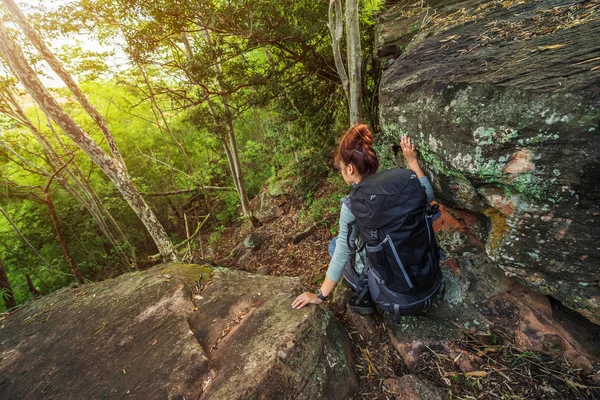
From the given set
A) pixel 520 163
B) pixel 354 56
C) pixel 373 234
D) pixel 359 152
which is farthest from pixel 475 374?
pixel 354 56

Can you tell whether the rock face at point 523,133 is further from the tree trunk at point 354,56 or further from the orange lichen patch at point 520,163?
the tree trunk at point 354,56

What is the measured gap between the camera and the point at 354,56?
3795 millimetres

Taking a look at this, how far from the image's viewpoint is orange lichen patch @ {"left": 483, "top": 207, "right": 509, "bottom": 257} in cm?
200

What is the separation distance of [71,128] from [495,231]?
7541 millimetres

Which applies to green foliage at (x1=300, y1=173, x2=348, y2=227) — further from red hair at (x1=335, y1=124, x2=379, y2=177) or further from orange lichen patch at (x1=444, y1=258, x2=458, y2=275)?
red hair at (x1=335, y1=124, x2=379, y2=177)

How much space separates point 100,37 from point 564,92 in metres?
9.98

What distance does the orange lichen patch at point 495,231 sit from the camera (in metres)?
2.00

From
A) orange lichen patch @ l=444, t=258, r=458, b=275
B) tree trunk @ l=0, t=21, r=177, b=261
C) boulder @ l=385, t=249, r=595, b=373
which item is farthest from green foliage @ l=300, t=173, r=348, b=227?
tree trunk @ l=0, t=21, r=177, b=261

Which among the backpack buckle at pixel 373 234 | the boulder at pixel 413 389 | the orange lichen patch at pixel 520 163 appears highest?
the orange lichen patch at pixel 520 163

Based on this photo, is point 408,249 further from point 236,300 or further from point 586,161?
point 236,300

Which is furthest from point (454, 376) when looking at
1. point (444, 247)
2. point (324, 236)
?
point (324, 236)

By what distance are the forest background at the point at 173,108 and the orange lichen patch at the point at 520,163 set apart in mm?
2870

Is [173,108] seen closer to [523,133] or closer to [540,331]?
[523,133]

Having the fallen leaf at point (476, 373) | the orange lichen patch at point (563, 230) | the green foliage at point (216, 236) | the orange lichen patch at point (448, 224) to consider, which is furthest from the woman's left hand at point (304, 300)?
the green foliage at point (216, 236)
